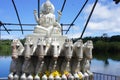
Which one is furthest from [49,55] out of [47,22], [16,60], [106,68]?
[106,68]

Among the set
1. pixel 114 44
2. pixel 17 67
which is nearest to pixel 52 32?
pixel 17 67

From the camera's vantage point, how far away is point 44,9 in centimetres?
799

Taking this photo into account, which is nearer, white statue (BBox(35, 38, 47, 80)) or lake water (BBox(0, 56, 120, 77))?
white statue (BBox(35, 38, 47, 80))

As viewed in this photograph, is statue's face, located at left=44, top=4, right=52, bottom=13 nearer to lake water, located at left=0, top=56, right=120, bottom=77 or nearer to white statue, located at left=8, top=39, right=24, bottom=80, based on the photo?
white statue, located at left=8, top=39, right=24, bottom=80

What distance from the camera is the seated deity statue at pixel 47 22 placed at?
770cm

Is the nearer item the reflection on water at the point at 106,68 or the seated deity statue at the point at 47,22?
the seated deity statue at the point at 47,22

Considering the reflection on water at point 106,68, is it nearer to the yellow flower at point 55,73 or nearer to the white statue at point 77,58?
the white statue at point 77,58

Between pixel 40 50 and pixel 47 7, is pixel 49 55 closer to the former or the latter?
pixel 40 50

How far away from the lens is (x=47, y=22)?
25.8 feet

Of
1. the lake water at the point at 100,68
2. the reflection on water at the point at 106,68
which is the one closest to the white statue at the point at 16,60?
the lake water at the point at 100,68

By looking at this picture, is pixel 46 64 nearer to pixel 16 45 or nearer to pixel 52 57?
pixel 52 57

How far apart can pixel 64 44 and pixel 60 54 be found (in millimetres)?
271

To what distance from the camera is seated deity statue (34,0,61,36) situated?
25.3 feet

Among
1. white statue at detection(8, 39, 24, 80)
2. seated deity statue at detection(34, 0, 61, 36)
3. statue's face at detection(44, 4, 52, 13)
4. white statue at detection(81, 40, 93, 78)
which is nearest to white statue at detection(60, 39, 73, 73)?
white statue at detection(81, 40, 93, 78)
